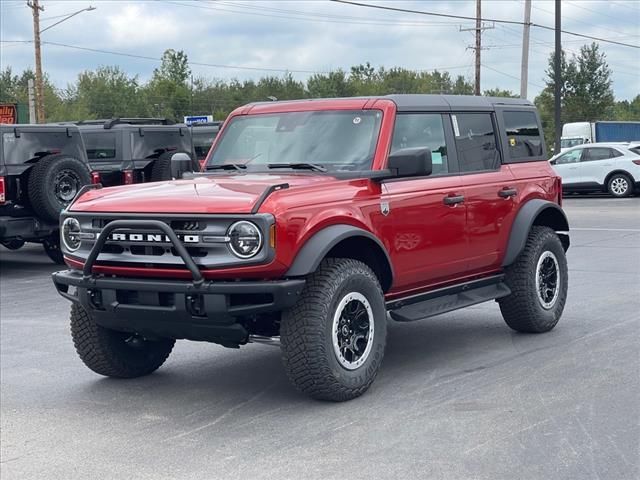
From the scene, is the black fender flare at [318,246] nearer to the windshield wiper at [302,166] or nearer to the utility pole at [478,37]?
the windshield wiper at [302,166]

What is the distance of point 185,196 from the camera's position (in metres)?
6.39

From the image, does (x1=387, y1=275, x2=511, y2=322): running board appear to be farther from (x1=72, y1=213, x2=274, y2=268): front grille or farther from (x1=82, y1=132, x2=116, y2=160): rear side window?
(x1=82, y1=132, x2=116, y2=160): rear side window

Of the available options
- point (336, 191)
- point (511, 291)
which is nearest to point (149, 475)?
point (336, 191)

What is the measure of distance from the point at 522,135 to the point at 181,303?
13.5ft

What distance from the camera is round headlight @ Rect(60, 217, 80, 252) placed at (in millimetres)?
6844

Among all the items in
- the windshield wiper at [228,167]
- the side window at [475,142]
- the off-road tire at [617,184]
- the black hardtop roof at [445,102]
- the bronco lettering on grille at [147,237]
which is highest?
the black hardtop roof at [445,102]

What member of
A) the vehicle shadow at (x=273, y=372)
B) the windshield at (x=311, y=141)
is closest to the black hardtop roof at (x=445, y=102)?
the windshield at (x=311, y=141)

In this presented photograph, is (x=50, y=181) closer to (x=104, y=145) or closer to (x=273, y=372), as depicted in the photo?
(x=104, y=145)

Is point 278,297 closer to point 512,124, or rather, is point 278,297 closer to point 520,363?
point 520,363

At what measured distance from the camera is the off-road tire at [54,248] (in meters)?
15.1

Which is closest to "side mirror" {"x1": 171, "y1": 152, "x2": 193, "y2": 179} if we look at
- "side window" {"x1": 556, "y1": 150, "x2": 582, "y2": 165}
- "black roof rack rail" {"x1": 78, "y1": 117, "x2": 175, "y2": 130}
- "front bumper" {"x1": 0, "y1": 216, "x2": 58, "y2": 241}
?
"front bumper" {"x1": 0, "y1": 216, "x2": 58, "y2": 241}

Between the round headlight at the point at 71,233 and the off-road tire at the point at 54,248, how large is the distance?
26.9 feet

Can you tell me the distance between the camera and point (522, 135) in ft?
29.7

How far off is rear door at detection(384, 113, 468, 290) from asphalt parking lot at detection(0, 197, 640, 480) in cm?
72
